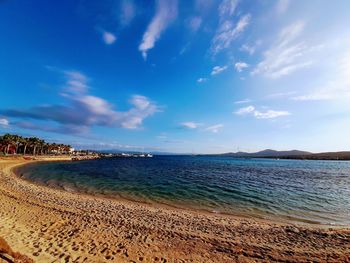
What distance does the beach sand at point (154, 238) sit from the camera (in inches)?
349

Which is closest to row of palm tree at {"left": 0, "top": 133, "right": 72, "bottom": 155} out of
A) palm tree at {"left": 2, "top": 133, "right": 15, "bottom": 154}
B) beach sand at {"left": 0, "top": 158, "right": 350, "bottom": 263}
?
palm tree at {"left": 2, "top": 133, "right": 15, "bottom": 154}

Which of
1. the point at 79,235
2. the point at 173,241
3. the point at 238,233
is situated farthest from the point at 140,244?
the point at 238,233

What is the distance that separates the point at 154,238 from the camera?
1091 cm

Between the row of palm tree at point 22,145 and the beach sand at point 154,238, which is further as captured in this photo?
the row of palm tree at point 22,145

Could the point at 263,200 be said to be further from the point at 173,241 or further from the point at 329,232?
the point at 173,241

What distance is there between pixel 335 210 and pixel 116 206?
64.2ft

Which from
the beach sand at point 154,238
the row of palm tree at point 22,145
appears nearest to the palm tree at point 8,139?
the row of palm tree at point 22,145

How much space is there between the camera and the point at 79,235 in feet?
34.7

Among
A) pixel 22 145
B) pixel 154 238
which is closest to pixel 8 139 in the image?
pixel 22 145

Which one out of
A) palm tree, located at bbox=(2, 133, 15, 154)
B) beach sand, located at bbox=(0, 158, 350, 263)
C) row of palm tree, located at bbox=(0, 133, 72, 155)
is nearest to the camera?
beach sand, located at bbox=(0, 158, 350, 263)

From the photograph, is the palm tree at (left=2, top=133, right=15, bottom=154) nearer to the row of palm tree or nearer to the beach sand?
the row of palm tree

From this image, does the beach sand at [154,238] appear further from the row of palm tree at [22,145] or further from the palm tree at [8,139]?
the row of palm tree at [22,145]

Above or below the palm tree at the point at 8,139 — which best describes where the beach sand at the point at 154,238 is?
below

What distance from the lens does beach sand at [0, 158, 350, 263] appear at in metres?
8.87
